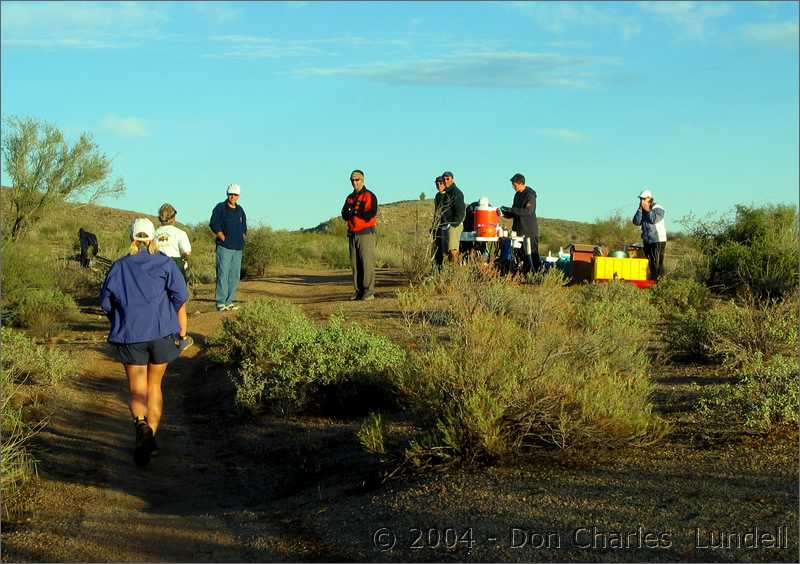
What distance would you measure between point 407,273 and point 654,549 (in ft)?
47.3

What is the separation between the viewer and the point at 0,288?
18906 mm

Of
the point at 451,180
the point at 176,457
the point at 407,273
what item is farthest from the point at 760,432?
the point at 407,273

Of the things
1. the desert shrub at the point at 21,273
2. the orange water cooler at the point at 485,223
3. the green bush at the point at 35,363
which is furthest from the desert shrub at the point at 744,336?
the desert shrub at the point at 21,273

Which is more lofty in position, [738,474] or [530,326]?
[530,326]

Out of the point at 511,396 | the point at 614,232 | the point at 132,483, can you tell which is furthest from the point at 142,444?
the point at 614,232

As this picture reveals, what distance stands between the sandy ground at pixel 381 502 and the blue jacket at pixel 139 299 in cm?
117

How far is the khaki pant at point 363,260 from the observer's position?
17080 mm

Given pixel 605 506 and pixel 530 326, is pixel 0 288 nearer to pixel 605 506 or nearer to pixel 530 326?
pixel 530 326

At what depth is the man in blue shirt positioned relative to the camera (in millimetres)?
17328

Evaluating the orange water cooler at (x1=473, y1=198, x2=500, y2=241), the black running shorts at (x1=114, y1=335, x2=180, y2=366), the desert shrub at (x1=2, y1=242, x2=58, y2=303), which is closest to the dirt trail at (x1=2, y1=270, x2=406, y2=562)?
the black running shorts at (x1=114, y1=335, x2=180, y2=366)

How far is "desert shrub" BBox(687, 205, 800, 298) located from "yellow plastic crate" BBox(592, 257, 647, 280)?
66.4 inches

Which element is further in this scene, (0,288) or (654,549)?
(0,288)

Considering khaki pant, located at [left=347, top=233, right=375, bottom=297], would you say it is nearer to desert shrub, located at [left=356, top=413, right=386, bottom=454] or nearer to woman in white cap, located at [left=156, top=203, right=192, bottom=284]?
woman in white cap, located at [left=156, top=203, right=192, bottom=284]

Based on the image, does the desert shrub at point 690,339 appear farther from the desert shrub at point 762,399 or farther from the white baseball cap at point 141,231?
the white baseball cap at point 141,231
